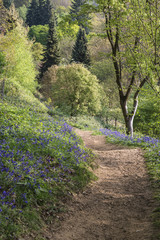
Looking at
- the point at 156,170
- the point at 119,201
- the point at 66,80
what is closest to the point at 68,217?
the point at 119,201

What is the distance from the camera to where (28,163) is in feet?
16.1

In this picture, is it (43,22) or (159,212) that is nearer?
(159,212)

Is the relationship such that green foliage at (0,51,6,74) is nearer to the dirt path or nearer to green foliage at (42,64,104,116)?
green foliage at (42,64,104,116)

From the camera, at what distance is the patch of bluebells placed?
3898mm

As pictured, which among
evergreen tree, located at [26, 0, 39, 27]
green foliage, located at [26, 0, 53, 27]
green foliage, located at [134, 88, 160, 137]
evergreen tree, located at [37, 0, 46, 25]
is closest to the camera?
green foliage, located at [134, 88, 160, 137]

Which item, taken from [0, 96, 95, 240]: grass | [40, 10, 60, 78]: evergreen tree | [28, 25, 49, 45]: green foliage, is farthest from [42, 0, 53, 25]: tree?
[0, 96, 95, 240]: grass

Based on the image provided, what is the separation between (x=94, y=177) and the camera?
6.64 meters

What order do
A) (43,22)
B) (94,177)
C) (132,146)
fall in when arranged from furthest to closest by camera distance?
(43,22) < (132,146) < (94,177)

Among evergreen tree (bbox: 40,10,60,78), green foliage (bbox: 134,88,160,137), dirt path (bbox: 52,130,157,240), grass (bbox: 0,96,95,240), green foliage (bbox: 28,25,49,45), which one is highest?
green foliage (bbox: 28,25,49,45)

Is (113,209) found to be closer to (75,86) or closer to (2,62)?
(2,62)

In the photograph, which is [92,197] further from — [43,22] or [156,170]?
[43,22]

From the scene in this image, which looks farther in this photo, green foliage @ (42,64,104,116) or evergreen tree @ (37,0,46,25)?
evergreen tree @ (37,0,46,25)

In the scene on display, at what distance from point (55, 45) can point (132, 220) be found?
37.0 meters

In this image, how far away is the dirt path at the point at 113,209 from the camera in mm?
3869
